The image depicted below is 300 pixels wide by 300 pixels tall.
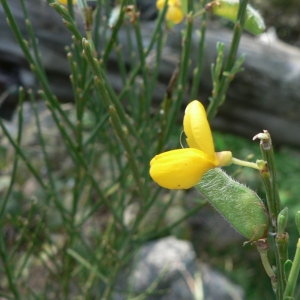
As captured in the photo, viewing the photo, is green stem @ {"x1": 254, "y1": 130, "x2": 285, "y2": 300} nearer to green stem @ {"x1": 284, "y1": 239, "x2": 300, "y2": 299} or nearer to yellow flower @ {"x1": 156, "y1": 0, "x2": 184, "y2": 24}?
green stem @ {"x1": 284, "y1": 239, "x2": 300, "y2": 299}

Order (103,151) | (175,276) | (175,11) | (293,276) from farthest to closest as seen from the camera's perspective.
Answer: (175,276) → (103,151) → (175,11) → (293,276)

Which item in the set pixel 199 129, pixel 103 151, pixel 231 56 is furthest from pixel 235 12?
pixel 103 151

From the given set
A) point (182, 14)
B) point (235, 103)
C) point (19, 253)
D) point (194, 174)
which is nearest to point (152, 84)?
point (182, 14)

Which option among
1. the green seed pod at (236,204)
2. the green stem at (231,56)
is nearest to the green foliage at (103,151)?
the green stem at (231,56)

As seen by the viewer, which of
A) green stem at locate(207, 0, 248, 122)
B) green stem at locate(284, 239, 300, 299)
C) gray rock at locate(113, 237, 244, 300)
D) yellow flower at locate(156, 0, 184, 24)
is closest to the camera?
green stem at locate(284, 239, 300, 299)

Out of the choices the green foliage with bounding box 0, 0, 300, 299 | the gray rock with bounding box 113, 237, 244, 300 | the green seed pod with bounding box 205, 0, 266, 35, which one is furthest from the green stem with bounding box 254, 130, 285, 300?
the gray rock with bounding box 113, 237, 244, 300

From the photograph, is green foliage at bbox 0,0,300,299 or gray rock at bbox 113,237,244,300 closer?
green foliage at bbox 0,0,300,299

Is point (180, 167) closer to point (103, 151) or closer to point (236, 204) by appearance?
point (236, 204)

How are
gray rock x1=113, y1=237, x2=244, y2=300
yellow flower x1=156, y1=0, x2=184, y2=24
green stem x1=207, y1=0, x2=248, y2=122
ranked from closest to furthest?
green stem x1=207, y1=0, x2=248, y2=122 → yellow flower x1=156, y1=0, x2=184, y2=24 → gray rock x1=113, y1=237, x2=244, y2=300
